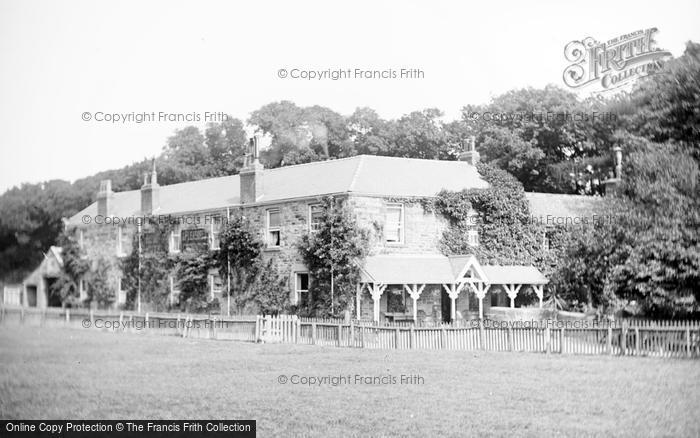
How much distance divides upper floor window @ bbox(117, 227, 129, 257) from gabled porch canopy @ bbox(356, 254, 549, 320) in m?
13.4

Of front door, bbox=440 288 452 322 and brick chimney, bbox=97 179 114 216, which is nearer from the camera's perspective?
front door, bbox=440 288 452 322

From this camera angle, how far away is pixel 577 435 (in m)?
11.1

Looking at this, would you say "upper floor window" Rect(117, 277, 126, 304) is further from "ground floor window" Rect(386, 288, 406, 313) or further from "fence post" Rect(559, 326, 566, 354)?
"fence post" Rect(559, 326, 566, 354)

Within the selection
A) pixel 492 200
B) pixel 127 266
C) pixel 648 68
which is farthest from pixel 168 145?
pixel 648 68

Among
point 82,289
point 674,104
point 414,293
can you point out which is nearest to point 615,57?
point 674,104

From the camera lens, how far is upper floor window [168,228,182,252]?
3309 cm

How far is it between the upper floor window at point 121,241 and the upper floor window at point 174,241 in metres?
3.03

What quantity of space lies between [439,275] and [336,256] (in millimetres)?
3485

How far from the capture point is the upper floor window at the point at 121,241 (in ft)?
115

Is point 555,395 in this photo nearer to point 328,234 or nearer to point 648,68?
point 648,68

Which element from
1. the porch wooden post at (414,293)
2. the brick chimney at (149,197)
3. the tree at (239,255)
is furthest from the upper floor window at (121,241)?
the porch wooden post at (414,293)

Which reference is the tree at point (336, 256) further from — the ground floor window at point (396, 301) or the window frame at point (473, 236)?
the window frame at point (473, 236)

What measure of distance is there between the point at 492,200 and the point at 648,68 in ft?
33.4

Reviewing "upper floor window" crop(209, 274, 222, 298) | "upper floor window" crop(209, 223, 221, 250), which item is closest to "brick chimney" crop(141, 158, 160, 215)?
"upper floor window" crop(209, 223, 221, 250)
